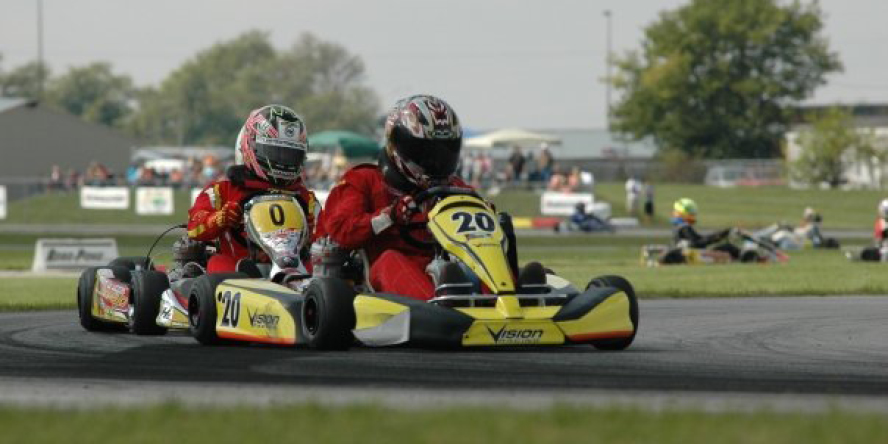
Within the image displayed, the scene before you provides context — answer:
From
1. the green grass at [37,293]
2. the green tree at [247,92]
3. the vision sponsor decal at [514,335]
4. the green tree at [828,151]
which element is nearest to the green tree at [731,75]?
the green tree at [828,151]

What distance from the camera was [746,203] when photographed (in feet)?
208

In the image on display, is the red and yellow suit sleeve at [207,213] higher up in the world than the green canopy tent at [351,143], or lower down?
lower down

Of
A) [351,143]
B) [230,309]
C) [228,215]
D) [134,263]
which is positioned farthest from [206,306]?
[351,143]

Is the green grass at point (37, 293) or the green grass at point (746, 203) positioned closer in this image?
the green grass at point (37, 293)

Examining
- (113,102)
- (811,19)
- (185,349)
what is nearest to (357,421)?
(185,349)

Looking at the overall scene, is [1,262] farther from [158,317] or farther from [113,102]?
[113,102]

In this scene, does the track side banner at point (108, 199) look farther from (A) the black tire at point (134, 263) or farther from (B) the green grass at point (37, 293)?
(A) the black tire at point (134, 263)

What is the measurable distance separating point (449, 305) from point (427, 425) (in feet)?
13.0

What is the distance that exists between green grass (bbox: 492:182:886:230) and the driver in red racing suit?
3767cm

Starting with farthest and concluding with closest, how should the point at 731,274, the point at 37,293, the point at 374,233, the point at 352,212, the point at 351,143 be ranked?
the point at 351,143 → the point at 731,274 → the point at 37,293 → the point at 352,212 → the point at 374,233

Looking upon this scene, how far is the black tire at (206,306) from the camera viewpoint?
38.9 ft

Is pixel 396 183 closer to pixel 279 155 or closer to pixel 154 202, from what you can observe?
pixel 279 155

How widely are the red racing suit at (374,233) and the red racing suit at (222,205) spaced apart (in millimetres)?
964

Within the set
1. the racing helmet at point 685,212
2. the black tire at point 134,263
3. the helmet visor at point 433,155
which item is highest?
the helmet visor at point 433,155
